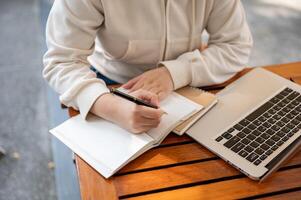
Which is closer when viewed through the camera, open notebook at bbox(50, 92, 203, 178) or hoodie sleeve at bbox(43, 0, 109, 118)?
open notebook at bbox(50, 92, 203, 178)

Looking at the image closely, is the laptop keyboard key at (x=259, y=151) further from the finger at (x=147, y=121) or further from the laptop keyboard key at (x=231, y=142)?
the finger at (x=147, y=121)

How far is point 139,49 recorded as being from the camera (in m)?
0.96

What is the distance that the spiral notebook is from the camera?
80 centimetres

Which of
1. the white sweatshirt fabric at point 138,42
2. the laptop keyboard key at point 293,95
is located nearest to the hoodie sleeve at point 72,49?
the white sweatshirt fabric at point 138,42

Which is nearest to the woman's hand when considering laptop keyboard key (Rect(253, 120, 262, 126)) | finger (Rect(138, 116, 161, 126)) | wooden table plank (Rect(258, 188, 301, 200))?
finger (Rect(138, 116, 161, 126))

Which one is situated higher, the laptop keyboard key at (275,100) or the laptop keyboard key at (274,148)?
the laptop keyboard key at (274,148)

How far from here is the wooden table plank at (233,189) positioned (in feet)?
2.19

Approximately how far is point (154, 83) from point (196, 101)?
10 cm

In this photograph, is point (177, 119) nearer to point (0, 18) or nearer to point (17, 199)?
point (17, 199)

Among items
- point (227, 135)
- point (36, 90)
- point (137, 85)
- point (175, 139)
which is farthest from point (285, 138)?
point (36, 90)

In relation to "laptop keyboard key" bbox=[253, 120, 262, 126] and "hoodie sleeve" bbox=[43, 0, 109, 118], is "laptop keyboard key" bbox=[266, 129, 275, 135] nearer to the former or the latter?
"laptop keyboard key" bbox=[253, 120, 262, 126]

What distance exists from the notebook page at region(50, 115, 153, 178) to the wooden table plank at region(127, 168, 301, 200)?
9 cm

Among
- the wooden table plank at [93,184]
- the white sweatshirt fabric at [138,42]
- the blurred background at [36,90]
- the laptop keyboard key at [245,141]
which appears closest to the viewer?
the wooden table plank at [93,184]

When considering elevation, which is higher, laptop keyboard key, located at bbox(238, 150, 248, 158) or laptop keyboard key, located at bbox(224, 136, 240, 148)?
laptop keyboard key, located at bbox(238, 150, 248, 158)
